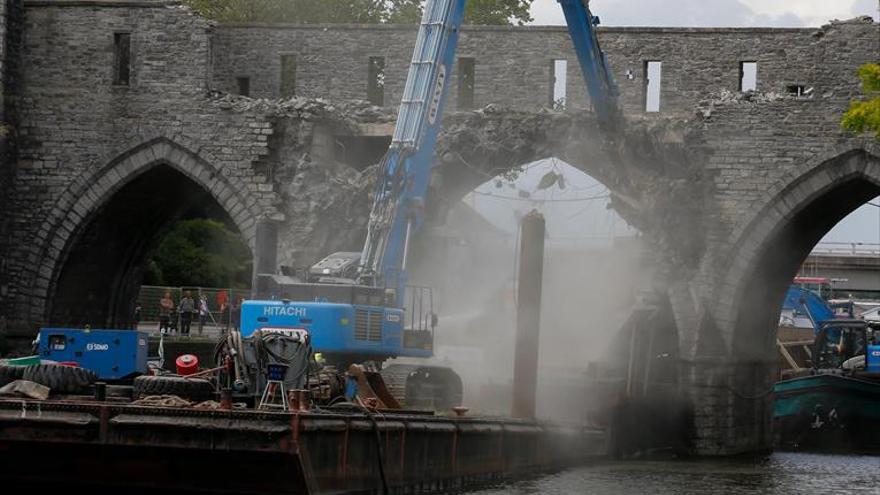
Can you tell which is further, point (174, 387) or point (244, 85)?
point (244, 85)

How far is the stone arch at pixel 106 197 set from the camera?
32.0 m

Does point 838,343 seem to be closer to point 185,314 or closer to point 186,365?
point 185,314

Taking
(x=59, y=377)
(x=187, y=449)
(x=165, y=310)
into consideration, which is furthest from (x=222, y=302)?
(x=187, y=449)

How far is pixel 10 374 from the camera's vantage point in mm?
19328

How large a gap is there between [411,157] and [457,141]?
5.42 metres

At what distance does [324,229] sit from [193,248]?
58.9ft

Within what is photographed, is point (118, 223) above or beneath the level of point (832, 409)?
above

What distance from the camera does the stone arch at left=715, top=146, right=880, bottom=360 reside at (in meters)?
30.5

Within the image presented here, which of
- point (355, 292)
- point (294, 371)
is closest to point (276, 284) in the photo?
point (355, 292)

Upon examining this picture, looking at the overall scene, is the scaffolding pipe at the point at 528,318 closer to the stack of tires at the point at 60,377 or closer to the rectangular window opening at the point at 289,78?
the stack of tires at the point at 60,377

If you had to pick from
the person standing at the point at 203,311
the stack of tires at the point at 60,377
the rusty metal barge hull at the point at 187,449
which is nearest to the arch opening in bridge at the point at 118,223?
the person standing at the point at 203,311

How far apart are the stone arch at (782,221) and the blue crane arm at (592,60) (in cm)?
310

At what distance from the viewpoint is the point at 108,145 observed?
32469 millimetres

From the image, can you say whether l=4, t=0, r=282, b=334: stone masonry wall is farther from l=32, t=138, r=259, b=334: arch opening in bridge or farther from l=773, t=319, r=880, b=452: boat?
l=773, t=319, r=880, b=452: boat
